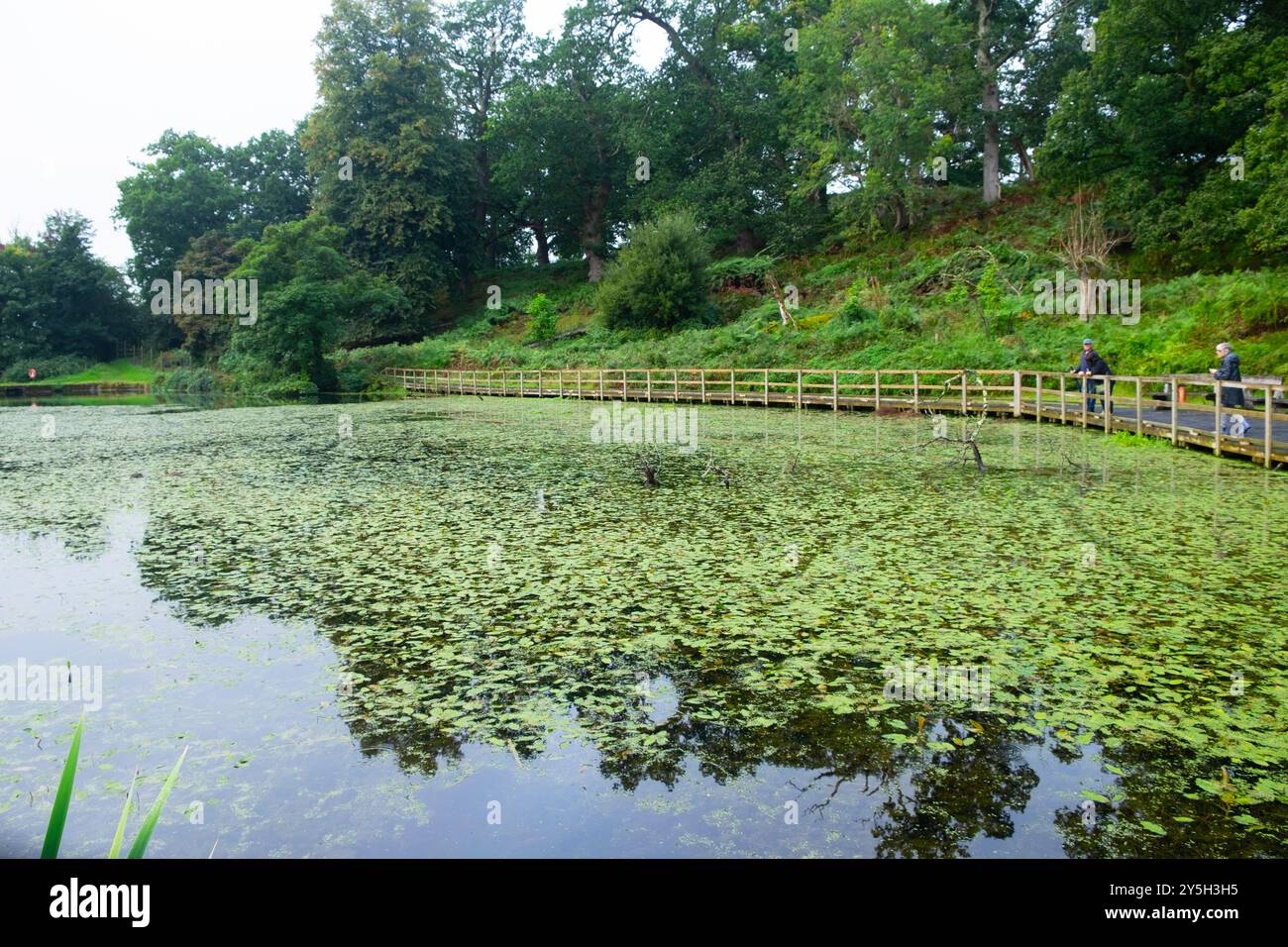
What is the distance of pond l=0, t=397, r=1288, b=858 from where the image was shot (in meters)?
3.21

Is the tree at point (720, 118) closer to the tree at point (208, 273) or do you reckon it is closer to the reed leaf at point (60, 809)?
the tree at point (208, 273)

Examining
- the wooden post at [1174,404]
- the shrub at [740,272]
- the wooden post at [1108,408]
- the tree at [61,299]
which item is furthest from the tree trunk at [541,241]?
the wooden post at [1174,404]

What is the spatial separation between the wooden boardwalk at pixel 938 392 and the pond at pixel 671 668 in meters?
2.35

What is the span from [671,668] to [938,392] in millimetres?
16655

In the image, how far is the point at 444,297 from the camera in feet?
148

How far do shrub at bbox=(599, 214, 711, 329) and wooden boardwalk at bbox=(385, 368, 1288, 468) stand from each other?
3.76 metres

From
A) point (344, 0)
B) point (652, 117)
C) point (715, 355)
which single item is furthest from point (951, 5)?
point (344, 0)

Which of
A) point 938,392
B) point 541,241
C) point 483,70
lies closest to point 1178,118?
point 938,392

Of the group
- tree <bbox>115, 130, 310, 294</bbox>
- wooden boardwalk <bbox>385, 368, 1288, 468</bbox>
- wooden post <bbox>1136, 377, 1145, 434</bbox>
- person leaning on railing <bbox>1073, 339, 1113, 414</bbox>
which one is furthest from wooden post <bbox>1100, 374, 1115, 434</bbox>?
tree <bbox>115, 130, 310, 294</bbox>

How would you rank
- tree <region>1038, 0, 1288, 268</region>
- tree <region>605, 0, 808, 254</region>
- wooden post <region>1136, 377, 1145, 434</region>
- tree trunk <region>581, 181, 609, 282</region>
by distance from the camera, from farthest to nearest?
1. tree trunk <region>581, 181, 609, 282</region>
2. tree <region>605, 0, 808, 254</region>
3. tree <region>1038, 0, 1288, 268</region>
4. wooden post <region>1136, 377, 1145, 434</region>

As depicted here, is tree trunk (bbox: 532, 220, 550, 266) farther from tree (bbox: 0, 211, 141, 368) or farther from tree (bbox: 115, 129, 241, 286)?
tree (bbox: 0, 211, 141, 368)

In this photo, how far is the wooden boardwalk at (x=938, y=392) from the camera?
11820 millimetres

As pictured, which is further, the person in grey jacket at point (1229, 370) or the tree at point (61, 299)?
the tree at point (61, 299)

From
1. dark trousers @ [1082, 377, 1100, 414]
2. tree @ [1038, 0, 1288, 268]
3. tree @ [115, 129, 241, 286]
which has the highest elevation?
tree @ [115, 129, 241, 286]
